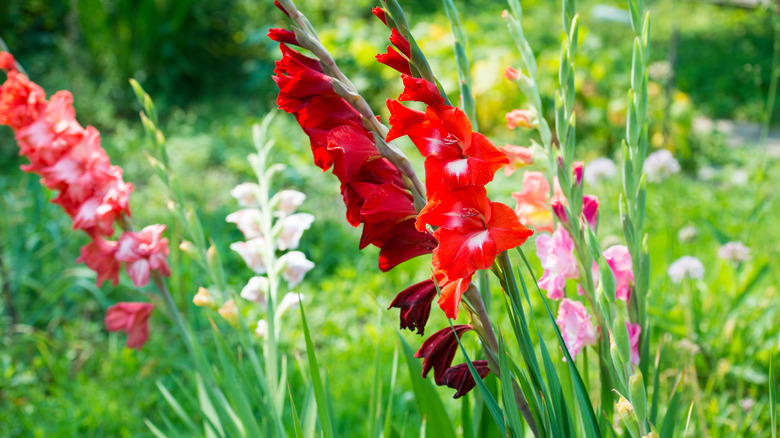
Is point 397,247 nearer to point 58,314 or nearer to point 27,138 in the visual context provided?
point 27,138

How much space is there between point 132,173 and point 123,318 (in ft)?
9.99

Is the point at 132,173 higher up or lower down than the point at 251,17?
lower down

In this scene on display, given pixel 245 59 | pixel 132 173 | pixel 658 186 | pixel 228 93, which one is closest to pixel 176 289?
pixel 132 173

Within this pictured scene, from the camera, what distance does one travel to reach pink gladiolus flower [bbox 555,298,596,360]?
79 cm

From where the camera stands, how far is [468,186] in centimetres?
56

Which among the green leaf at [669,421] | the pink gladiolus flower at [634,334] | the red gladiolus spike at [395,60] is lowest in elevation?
the green leaf at [669,421]

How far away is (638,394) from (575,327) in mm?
204

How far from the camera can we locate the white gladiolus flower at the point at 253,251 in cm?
108

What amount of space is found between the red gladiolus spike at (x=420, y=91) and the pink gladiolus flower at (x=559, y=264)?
32 centimetres

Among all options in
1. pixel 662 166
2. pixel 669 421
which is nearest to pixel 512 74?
pixel 669 421

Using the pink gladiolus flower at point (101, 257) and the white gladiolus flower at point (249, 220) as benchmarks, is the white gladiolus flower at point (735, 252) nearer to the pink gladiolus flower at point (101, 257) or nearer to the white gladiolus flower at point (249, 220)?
the white gladiolus flower at point (249, 220)

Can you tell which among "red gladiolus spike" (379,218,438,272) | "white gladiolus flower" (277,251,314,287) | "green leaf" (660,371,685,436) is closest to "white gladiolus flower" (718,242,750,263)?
"green leaf" (660,371,685,436)

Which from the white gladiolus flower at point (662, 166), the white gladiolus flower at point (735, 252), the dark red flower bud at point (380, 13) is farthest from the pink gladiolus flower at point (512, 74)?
the white gladiolus flower at point (662, 166)

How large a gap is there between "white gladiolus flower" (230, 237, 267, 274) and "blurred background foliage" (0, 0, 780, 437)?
160mm
